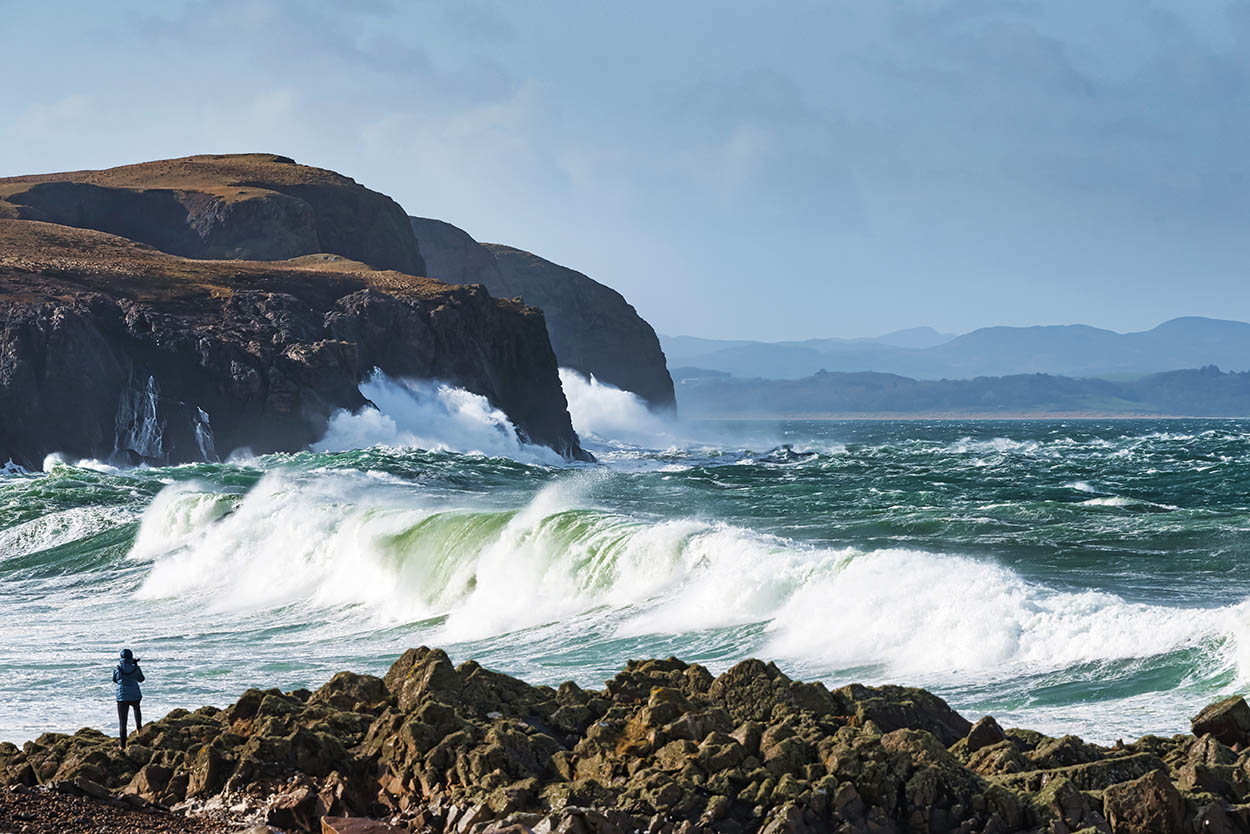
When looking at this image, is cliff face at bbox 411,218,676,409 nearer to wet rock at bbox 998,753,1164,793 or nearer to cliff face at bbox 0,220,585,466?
cliff face at bbox 0,220,585,466

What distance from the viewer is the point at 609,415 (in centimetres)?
13125

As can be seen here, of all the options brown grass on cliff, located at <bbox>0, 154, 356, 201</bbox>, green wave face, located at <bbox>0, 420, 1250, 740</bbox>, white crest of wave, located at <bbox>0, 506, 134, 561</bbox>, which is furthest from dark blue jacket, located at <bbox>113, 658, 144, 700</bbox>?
brown grass on cliff, located at <bbox>0, 154, 356, 201</bbox>

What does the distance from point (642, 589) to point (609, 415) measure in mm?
107685

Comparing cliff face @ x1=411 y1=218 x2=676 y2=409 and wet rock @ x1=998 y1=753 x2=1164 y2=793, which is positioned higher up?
cliff face @ x1=411 y1=218 x2=676 y2=409

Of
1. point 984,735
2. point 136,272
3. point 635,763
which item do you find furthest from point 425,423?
point 635,763

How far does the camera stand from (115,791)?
9.84m

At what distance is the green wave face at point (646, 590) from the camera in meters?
16.2

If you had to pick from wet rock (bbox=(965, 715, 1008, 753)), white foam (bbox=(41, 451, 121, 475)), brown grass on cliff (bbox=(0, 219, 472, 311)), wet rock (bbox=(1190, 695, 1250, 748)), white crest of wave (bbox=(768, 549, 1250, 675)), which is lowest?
white crest of wave (bbox=(768, 549, 1250, 675))

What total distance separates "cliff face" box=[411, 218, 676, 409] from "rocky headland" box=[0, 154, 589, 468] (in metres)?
23.7

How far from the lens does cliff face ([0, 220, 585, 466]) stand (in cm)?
6519

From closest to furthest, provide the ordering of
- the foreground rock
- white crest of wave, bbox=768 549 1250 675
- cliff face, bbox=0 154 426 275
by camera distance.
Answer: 1. the foreground rock
2. white crest of wave, bbox=768 549 1250 675
3. cliff face, bbox=0 154 426 275

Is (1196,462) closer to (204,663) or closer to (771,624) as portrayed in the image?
(771,624)

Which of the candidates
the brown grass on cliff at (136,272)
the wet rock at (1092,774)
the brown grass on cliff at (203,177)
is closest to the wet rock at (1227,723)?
the wet rock at (1092,774)

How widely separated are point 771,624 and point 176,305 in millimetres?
65555
